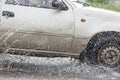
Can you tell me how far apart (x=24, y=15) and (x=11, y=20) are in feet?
0.91

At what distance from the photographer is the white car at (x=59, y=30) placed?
911 centimetres

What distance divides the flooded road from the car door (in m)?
0.45

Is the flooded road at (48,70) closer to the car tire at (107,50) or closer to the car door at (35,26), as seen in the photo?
the car tire at (107,50)

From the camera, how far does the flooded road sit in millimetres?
8562

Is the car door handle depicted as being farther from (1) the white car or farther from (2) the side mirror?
(2) the side mirror

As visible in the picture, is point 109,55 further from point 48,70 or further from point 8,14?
point 8,14

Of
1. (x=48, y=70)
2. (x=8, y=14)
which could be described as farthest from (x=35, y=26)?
(x=48, y=70)

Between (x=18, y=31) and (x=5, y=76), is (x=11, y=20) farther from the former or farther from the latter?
(x=5, y=76)

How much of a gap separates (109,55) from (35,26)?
1651mm

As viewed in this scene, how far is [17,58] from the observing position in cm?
1012

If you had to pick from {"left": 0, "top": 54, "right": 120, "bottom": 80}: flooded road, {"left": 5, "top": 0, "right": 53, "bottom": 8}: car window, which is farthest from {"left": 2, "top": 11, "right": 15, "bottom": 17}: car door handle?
{"left": 0, "top": 54, "right": 120, "bottom": 80}: flooded road

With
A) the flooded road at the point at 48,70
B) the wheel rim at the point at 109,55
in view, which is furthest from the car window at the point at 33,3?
the wheel rim at the point at 109,55

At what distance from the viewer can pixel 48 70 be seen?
30.2 feet

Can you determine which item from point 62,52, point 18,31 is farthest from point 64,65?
point 18,31
